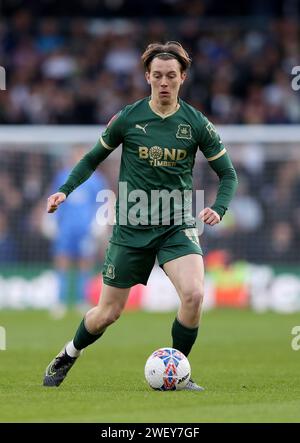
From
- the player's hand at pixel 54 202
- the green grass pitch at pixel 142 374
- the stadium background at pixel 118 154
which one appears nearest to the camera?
the green grass pitch at pixel 142 374

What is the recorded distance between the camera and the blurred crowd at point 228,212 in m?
20.1

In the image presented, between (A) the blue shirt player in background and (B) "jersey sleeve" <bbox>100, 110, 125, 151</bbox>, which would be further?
(A) the blue shirt player in background

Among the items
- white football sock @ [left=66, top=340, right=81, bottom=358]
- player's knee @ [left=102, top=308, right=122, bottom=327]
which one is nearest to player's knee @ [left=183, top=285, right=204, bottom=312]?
player's knee @ [left=102, top=308, right=122, bottom=327]

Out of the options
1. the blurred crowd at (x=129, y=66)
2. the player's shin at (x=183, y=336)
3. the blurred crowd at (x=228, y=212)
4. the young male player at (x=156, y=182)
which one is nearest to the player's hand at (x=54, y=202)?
the young male player at (x=156, y=182)

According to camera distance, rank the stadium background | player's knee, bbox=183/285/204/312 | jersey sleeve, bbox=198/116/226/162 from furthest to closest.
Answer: the stadium background < jersey sleeve, bbox=198/116/226/162 < player's knee, bbox=183/285/204/312

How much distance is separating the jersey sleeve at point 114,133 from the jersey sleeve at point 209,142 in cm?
64

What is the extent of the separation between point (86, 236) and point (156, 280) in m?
1.42

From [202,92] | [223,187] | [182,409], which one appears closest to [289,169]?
[202,92]

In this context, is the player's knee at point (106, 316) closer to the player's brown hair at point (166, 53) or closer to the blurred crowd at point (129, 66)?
the player's brown hair at point (166, 53)

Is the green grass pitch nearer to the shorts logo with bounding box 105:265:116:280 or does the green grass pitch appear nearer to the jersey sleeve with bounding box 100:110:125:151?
the shorts logo with bounding box 105:265:116:280

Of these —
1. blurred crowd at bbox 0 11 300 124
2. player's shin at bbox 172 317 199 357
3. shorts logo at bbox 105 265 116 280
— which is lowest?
player's shin at bbox 172 317 199 357

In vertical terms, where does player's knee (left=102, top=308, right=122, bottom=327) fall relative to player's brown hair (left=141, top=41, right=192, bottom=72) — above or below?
below

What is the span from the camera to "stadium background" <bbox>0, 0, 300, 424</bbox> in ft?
44.6

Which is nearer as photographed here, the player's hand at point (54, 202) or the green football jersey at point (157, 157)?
the player's hand at point (54, 202)
